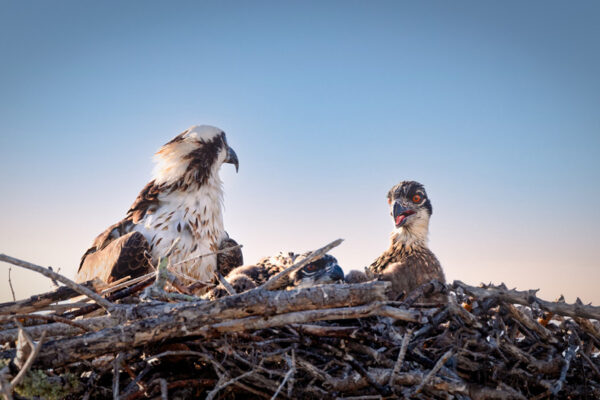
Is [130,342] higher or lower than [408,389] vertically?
higher

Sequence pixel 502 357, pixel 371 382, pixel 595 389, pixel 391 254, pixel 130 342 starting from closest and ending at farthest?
1. pixel 130 342
2. pixel 371 382
3. pixel 502 357
4. pixel 595 389
5. pixel 391 254

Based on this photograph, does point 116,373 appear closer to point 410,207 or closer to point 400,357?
point 400,357

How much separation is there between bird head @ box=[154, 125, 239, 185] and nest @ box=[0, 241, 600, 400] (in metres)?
3.57

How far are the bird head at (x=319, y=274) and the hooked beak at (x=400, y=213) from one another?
7.09 ft

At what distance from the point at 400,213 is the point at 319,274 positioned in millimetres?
2536

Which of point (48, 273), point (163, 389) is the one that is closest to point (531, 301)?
point (163, 389)

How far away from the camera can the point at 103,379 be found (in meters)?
2.33

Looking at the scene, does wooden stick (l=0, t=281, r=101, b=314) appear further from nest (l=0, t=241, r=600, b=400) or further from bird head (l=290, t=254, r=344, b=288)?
bird head (l=290, t=254, r=344, b=288)

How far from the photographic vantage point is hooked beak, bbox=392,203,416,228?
5.86 meters

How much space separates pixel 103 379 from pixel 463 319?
1.79m

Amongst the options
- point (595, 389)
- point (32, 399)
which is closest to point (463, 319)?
point (595, 389)

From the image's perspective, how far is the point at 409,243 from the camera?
580cm

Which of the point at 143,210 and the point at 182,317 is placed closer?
the point at 182,317

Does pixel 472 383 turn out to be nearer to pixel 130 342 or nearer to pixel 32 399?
pixel 130 342
